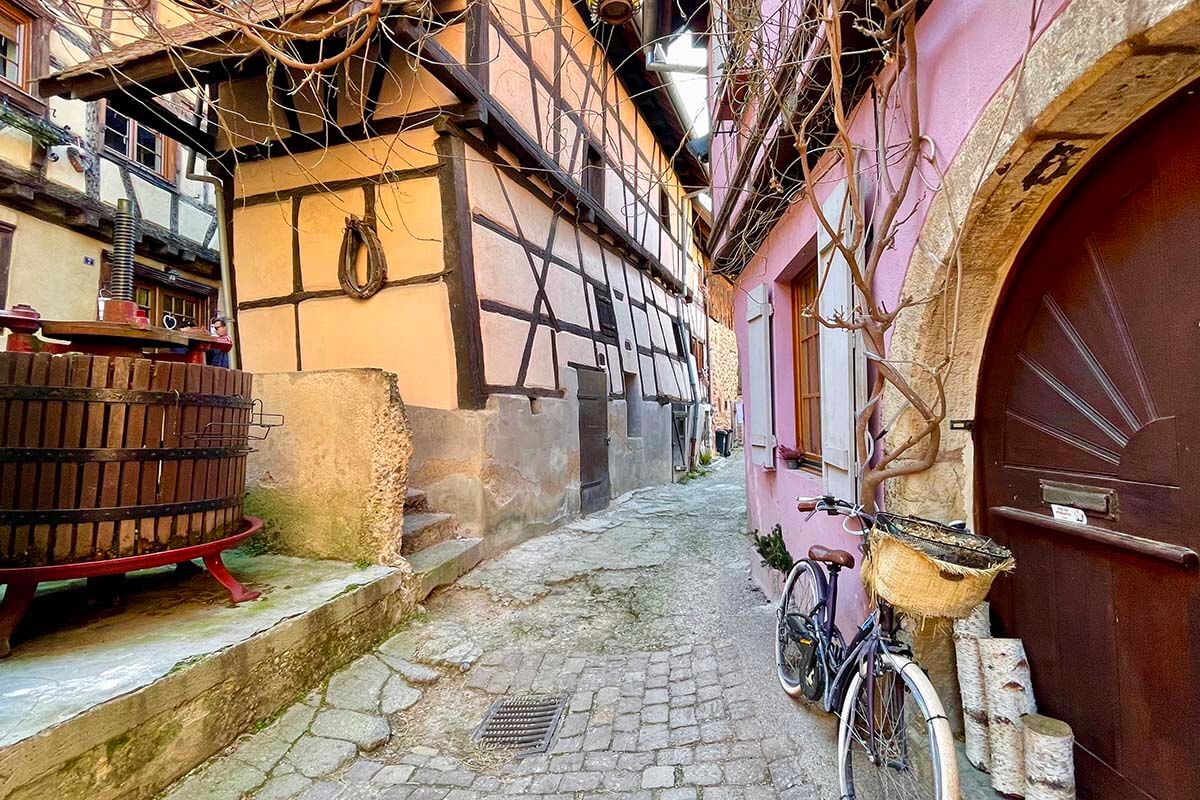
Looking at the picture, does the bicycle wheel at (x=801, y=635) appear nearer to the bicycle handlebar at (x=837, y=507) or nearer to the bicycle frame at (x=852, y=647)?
the bicycle frame at (x=852, y=647)

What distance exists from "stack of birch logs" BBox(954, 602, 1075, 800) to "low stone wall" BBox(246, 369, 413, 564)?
9.11ft

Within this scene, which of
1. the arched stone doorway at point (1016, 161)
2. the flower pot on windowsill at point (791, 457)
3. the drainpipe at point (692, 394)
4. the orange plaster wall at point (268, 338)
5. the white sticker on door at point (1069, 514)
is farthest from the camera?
the drainpipe at point (692, 394)

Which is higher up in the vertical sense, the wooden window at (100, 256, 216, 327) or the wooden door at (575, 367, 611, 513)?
the wooden window at (100, 256, 216, 327)

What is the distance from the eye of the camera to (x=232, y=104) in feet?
17.1

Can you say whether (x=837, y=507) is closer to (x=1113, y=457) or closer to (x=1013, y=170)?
(x=1113, y=457)

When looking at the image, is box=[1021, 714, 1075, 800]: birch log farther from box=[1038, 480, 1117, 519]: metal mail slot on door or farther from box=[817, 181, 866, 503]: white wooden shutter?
box=[817, 181, 866, 503]: white wooden shutter

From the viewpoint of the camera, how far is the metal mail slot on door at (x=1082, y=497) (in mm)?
1440

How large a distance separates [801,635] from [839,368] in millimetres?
1113

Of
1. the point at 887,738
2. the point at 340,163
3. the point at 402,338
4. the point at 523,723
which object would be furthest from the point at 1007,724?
the point at 340,163

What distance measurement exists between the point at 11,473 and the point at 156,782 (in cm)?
123

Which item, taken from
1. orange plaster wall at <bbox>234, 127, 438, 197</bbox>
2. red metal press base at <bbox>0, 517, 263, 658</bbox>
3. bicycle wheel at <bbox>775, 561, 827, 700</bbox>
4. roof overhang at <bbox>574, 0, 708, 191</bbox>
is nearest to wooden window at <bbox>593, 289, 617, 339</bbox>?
roof overhang at <bbox>574, 0, 708, 191</bbox>

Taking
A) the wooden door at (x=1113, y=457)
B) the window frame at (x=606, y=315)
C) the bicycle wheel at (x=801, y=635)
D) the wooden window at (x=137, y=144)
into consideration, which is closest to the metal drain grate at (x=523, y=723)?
the bicycle wheel at (x=801, y=635)

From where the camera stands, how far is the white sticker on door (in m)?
1.52

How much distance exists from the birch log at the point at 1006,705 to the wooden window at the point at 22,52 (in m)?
9.04
